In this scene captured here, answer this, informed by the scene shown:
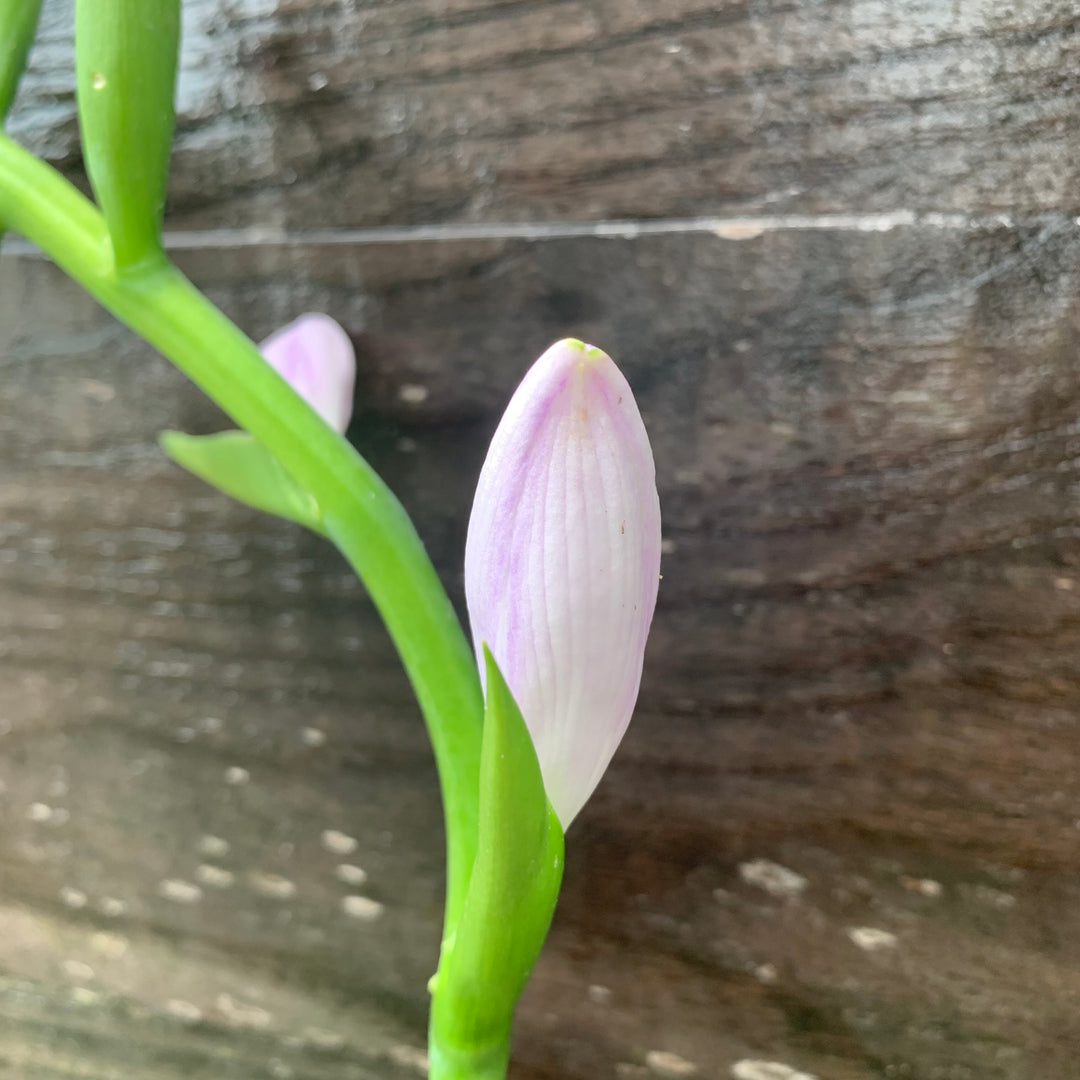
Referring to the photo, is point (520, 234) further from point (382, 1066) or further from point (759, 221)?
point (382, 1066)

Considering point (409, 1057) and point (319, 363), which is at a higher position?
point (319, 363)

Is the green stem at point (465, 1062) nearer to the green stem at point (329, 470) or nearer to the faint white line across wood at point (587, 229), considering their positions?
the green stem at point (329, 470)

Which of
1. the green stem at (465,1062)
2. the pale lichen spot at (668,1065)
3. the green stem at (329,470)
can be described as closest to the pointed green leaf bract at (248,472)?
the green stem at (329,470)

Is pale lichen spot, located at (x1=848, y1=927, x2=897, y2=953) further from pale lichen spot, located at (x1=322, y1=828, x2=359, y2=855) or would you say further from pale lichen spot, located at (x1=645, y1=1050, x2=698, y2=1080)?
pale lichen spot, located at (x1=322, y1=828, x2=359, y2=855)

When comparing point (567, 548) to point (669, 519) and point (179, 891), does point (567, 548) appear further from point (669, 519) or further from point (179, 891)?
point (179, 891)

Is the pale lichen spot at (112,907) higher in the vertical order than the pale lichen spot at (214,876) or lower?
lower

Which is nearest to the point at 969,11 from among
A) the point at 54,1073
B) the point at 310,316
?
the point at 310,316

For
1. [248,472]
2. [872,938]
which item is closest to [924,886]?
[872,938]

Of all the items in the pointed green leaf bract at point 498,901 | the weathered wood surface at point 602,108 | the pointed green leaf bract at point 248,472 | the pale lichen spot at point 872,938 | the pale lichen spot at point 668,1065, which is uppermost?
the weathered wood surface at point 602,108
